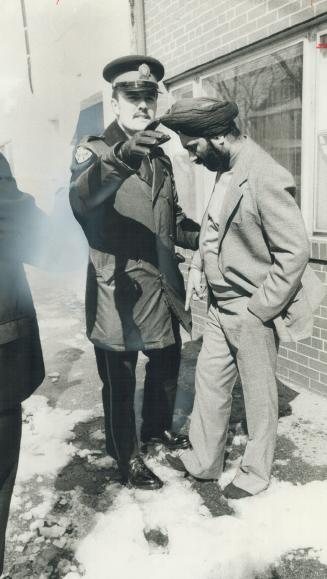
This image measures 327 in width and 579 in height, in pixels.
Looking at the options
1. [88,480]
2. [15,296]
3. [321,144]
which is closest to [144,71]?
[15,296]

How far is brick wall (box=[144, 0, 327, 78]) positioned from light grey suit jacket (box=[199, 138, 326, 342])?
1.88m

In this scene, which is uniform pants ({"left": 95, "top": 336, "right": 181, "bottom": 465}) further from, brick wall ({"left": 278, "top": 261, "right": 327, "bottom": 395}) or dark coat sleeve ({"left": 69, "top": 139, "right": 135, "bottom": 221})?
brick wall ({"left": 278, "top": 261, "right": 327, "bottom": 395})

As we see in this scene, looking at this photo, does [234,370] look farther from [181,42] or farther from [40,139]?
[40,139]

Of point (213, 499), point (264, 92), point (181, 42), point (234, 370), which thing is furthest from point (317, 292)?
point (181, 42)

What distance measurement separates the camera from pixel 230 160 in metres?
2.65

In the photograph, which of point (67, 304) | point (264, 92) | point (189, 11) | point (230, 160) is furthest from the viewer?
point (67, 304)

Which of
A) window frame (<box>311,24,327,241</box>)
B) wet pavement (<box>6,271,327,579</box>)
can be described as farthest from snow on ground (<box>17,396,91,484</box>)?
window frame (<box>311,24,327,241</box>)

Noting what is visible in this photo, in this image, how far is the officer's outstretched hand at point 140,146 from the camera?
1965 millimetres

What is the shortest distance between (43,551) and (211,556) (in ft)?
2.73

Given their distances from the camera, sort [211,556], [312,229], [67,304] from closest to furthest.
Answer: [211,556] → [312,229] → [67,304]

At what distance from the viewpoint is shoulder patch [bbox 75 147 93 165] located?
7.63 feet

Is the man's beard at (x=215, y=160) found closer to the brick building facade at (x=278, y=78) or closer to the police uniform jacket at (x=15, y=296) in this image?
the police uniform jacket at (x=15, y=296)

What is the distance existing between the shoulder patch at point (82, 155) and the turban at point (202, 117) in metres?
0.45

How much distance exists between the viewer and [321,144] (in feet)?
12.9
